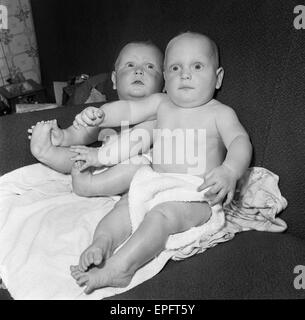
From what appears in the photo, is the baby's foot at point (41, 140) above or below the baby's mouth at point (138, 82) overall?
below

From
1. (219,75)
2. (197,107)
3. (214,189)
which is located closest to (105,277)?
(214,189)

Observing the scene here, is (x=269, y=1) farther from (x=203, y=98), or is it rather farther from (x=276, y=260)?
(x=276, y=260)

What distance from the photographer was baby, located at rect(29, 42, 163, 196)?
110cm

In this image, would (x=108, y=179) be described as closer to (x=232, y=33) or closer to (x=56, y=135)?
(x=56, y=135)

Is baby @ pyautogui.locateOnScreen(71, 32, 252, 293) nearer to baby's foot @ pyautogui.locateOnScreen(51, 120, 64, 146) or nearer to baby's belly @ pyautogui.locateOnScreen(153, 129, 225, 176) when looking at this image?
baby's belly @ pyautogui.locateOnScreen(153, 129, 225, 176)

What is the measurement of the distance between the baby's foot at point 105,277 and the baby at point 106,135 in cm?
28

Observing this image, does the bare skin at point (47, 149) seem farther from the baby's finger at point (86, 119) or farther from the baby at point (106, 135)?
the baby's finger at point (86, 119)

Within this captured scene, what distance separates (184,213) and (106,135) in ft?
1.41

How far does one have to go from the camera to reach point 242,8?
43.9 inches

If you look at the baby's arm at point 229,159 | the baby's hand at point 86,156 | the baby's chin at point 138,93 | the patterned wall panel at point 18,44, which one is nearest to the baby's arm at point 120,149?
the baby's hand at point 86,156

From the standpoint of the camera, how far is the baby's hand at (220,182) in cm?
88

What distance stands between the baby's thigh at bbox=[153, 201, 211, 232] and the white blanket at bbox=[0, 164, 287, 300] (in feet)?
0.14

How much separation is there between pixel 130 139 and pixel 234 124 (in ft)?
0.91

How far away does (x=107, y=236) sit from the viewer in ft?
3.08
